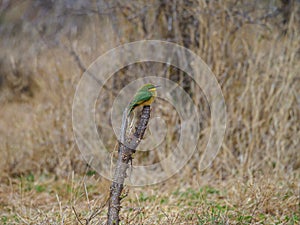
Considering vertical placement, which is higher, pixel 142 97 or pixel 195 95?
pixel 142 97

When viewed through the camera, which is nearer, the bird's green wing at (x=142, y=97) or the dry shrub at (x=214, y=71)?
the bird's green wing at (x=142, y=97)

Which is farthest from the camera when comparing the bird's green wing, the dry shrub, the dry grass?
the dry shrub

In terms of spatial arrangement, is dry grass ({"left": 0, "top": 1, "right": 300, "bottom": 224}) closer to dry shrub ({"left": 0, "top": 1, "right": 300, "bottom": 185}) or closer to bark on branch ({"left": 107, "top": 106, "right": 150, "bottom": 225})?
dry shrub ({"left": 0, "top": 1, "right": 300, "bottom": 185})

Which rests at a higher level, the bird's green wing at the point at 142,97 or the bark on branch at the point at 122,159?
the bird's green wing at the point at 142,97

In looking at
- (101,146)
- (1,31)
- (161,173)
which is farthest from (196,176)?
(1,31)

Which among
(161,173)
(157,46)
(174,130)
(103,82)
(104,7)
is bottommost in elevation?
(161,173)

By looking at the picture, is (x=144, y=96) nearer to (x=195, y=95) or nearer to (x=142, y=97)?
(x=142, y=97)

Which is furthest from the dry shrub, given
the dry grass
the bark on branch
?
the bark on branch

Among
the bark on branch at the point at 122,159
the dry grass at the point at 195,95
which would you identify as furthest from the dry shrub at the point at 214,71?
the bark on branch at the point at 122,159

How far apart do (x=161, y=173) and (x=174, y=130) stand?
0.44 metres

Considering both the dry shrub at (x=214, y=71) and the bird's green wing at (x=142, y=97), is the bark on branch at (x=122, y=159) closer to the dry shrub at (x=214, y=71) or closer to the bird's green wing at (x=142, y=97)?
the bird's green wing at (x=142, y=97)

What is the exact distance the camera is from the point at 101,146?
15.5 feet

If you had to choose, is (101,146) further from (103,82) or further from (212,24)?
(212,24)

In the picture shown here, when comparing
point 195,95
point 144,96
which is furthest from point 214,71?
point 144,96
